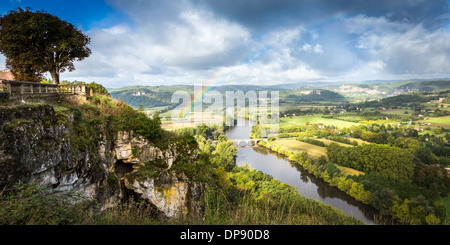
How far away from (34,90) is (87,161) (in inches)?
148

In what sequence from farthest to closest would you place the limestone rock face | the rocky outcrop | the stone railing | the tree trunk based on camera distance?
the tree trunk
the limestone rock face
the stone railing
the rocky outcrop

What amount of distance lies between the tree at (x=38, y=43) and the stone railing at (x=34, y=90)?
154 cm

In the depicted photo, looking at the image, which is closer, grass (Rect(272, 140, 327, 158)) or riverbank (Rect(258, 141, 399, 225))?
riverbank (Rect(258, 141, 399, 225))

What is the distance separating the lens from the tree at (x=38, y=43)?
8547mm

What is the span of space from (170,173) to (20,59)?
8431 mm

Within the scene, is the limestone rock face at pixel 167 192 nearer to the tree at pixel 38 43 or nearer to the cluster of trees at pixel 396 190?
the tree at pixel 38 43

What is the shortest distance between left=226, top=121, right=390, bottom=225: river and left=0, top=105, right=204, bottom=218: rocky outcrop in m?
9.17

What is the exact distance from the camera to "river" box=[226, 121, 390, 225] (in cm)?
2117

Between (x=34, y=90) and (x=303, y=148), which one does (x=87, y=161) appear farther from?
(x=303, y=148)

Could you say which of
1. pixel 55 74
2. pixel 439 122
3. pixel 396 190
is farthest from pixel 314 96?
pixel 55 74

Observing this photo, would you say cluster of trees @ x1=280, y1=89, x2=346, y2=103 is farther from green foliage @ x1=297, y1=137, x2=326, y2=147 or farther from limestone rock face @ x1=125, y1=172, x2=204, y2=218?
limestone rock face @ x1=125, y1=172, x2=204, y2=218

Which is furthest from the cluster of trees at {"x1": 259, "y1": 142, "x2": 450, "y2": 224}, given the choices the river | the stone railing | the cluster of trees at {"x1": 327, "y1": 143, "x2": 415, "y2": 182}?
the stone railing
